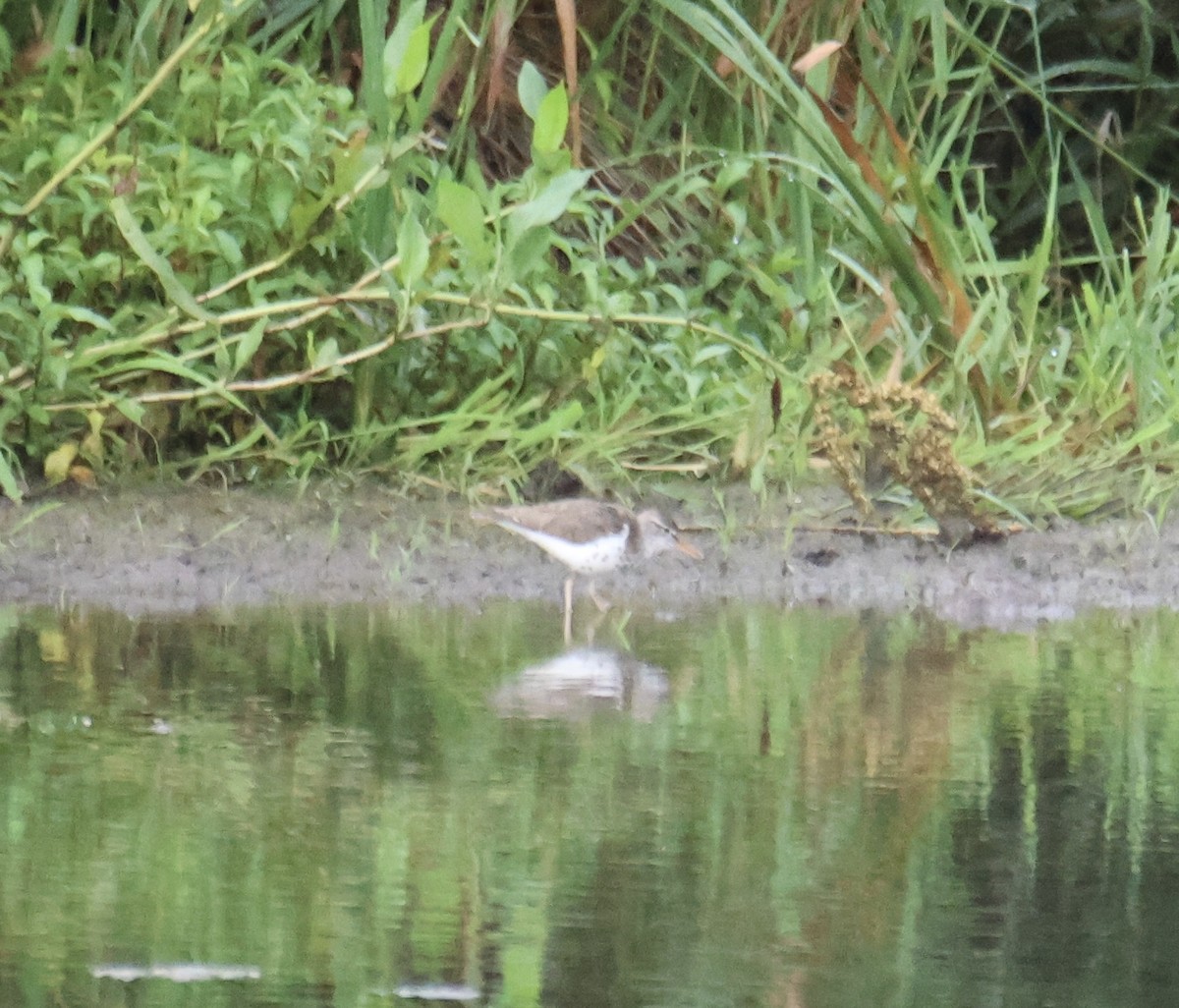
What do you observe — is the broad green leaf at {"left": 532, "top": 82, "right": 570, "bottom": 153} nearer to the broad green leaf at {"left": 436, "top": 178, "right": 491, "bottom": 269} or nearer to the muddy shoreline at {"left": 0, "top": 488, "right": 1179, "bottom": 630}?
the broad green leaf at {"left": 436, "top": 178, "right": 491, "bottom": 269}

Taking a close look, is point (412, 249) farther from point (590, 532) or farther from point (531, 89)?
point (590, 532)

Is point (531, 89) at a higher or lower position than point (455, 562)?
higher

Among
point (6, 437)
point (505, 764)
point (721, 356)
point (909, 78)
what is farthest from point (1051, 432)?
point (505, 764)

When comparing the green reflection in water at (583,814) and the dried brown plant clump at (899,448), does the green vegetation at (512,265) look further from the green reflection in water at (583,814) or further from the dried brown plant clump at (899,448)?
the green reflection in water at (583,814)

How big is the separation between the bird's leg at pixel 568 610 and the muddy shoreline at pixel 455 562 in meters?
0.12

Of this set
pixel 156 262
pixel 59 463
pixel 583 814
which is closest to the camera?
pixel 583 814

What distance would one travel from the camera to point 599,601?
4.97 m

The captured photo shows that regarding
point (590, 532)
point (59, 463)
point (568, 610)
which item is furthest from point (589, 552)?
point (59, 463)

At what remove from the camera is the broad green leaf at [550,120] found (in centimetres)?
452

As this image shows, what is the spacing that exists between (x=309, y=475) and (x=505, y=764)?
2.48m

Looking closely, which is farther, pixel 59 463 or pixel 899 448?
pixel 899 448

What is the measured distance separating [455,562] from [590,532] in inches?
13.5

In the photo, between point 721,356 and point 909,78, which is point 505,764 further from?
point 909,78

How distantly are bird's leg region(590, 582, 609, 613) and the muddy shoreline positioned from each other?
0.24 ft
